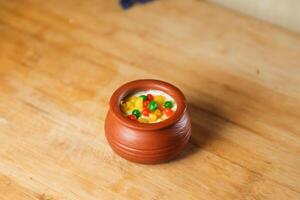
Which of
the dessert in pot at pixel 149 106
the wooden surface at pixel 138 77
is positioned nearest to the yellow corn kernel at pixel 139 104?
the dessert in pot at pixel 149 106

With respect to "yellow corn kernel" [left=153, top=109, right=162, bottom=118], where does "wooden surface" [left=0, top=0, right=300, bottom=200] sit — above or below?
below

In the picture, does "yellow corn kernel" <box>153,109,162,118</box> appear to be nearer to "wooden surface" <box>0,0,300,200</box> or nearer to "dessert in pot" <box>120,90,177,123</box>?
"dessert in pot" <box>120,90,177,123</box>

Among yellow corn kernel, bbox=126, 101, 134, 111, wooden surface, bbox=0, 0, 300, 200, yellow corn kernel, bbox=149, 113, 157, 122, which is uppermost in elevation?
yellow corn kernel, bbox=149, 113, 157, 122

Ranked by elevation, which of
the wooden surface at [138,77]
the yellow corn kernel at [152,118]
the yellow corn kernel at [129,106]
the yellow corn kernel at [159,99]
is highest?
the yellow corn kernel at [159,99]

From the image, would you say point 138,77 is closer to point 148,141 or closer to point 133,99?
point 133,99

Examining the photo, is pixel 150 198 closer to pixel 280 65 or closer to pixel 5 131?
pixel 5 131

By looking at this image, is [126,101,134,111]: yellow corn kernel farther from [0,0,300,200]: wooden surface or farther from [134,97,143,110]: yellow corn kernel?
[0,0,300,200]: wooden surface

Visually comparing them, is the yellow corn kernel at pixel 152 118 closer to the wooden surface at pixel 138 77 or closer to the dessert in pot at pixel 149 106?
the dessert in pot at pixel 149 106

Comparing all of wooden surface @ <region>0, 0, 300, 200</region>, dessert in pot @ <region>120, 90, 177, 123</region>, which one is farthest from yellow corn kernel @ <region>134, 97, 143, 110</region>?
wooden surface @ <region>0, 0, 300, 200</region>

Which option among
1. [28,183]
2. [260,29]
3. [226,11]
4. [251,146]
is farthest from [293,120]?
[28,183]
